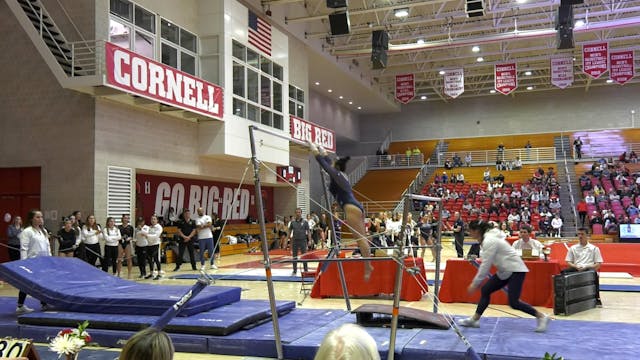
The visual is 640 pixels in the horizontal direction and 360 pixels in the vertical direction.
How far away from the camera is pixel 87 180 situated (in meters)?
12.6

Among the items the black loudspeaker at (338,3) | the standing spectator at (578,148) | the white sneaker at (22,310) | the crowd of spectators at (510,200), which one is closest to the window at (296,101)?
the crowd of spectators at (510,200)

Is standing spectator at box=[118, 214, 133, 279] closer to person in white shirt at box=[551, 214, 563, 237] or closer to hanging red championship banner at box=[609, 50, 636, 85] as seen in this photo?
person in white shirt at box=[551, 214, 563, 237]

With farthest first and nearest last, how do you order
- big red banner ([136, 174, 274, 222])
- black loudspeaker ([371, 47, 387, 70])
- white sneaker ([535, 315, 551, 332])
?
black loudspeaker ([371, 47, 387, 70]) < big red banner ([136, 174, 274, 222]) < white sneaker ([535, 315, 551, 332])

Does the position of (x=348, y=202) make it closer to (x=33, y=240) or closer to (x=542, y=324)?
(x=542, y=324)

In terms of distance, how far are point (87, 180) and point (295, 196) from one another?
11.7 m

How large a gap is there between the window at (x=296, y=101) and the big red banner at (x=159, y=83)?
6.39m

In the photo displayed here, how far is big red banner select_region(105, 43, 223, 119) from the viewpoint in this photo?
38.5ft

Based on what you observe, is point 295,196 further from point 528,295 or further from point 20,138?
point 528,295

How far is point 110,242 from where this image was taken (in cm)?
1152

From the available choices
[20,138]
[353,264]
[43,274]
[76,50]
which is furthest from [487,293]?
[20,138]

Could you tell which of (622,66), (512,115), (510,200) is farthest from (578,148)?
(622,66)

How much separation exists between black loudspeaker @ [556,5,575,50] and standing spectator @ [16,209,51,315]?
1381 centimetres

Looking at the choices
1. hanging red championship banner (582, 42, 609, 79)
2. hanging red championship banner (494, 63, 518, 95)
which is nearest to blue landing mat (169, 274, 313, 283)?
hanging red championship banner (494, 63, 518, 95)

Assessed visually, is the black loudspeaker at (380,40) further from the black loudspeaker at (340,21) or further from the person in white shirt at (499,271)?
the person in white shirt at (499,271)
